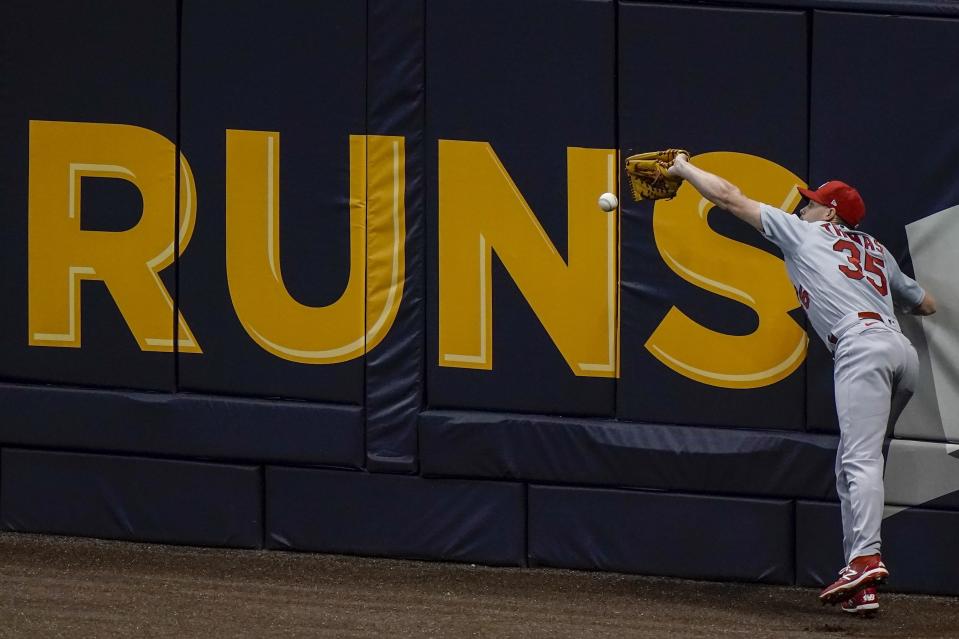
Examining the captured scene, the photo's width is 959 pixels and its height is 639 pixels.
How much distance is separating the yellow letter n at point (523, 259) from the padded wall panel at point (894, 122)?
1.00 m

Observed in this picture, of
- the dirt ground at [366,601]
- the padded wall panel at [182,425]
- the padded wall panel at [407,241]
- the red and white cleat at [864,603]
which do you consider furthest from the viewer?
the padded wall panel at [182,425]

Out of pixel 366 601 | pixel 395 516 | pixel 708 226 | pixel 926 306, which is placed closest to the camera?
pixel 366 601

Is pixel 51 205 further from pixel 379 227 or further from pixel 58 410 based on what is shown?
pixel 379 227

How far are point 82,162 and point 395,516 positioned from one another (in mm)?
2261

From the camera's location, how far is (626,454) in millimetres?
6734

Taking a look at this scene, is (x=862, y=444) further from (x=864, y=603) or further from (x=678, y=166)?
(x=678, y=166)

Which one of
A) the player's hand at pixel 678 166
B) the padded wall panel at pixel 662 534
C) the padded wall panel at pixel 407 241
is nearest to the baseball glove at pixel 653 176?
the player's hand at pixel 678 166

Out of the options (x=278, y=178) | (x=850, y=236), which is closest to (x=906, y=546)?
(x=850, y=236)

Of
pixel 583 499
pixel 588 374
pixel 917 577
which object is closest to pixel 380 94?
pixel 588 374

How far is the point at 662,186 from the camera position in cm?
626

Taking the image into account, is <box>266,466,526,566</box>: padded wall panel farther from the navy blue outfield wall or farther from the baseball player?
the baseball player

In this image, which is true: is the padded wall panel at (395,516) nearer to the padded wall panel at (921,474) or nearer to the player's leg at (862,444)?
the player's leg at (862,444)

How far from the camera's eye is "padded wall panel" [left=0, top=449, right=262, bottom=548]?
7094 millimetres

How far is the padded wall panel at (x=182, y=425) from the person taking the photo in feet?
22.9
